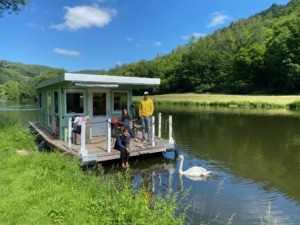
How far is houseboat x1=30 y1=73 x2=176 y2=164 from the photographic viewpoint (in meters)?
11.9

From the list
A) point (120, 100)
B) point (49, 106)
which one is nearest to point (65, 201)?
point (120, 100)

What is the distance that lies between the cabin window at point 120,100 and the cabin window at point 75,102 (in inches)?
68.8

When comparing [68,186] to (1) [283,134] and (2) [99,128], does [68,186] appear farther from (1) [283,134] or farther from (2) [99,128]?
(1) [283,134]

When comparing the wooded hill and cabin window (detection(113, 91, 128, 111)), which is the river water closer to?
cabin window (detection(113, 91, 128, 111))

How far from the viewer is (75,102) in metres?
14.2

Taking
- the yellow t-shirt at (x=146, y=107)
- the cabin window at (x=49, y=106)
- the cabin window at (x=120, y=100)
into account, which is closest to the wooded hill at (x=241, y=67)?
the cabin window at (x=120, y=100)

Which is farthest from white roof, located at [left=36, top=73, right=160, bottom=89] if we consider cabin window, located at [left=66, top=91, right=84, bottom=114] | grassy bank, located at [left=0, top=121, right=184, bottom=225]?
grassy bank, located at [left=0, top=121, right=184, bottom=225]

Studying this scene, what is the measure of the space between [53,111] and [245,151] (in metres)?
9.59

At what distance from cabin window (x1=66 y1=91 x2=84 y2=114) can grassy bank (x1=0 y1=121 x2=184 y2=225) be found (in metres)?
5.95

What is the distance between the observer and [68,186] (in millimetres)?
6594

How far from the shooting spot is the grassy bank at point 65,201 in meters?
4.89

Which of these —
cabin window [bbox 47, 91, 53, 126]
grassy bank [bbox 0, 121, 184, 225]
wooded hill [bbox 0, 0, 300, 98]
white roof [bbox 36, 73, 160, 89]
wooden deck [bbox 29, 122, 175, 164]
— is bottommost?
wooden deck [bbox 29, 122, 175, 164]

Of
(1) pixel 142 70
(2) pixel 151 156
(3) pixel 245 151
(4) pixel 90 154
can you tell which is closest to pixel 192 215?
(4) pixel 90 154

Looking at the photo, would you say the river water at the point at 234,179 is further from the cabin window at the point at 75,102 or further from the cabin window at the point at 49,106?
the cabin window at the point at 49,106
